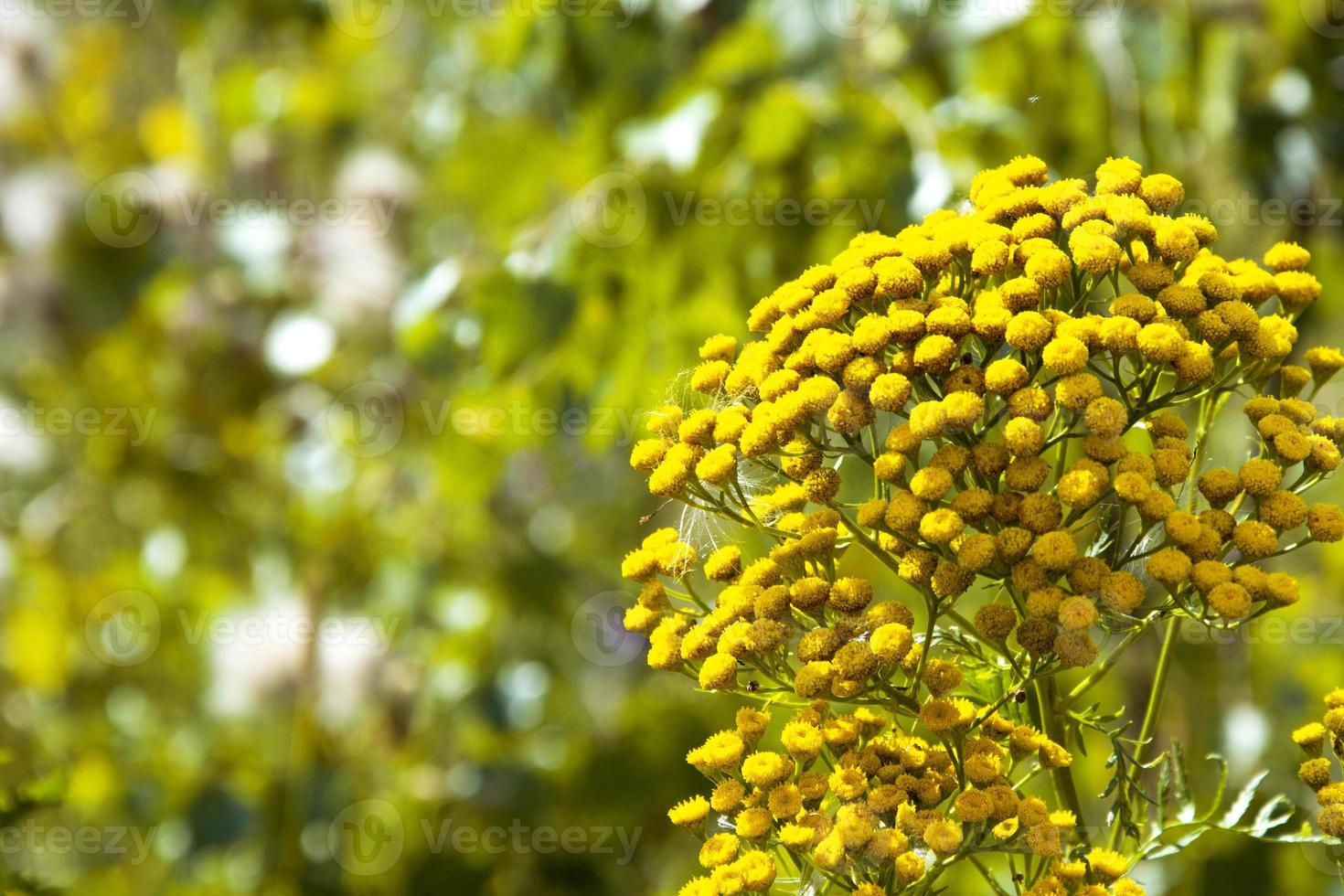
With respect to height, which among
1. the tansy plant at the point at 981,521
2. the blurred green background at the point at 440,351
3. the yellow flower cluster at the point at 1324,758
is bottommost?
the yellow flower cluster at the point at 1324,758

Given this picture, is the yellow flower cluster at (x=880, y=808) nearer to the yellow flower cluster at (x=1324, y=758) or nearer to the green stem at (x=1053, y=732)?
the green stem at (x=1053, y=732)

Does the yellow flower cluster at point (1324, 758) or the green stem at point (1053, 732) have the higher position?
the green stem at point (1053, 732)

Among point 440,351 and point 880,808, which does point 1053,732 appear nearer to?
point 880,808

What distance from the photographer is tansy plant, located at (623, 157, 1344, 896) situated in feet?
2.76

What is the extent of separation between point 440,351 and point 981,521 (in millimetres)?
1150

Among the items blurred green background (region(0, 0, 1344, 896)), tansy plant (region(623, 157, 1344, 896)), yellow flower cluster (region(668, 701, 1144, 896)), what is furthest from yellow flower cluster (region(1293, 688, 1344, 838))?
blurred green background (region(0, 0, 1344, 896))

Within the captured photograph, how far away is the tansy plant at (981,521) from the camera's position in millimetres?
842

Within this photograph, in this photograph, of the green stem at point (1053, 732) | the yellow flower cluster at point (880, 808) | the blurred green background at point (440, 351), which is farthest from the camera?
the blurred green background at point (440, 351)

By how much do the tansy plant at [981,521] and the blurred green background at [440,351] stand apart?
62cm

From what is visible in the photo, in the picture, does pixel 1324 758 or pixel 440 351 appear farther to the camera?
pixel 440 351

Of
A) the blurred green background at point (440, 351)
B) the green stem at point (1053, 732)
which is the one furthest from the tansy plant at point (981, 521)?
the blurred green background at point (440, 351)

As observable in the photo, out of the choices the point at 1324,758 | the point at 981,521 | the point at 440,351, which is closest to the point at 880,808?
the point at 981,521

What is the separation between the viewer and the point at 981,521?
34.2 inches

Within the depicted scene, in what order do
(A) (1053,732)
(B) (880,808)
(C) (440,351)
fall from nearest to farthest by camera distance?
(B) (880,808)
(A) (1053,732)
(C) (440,351)
